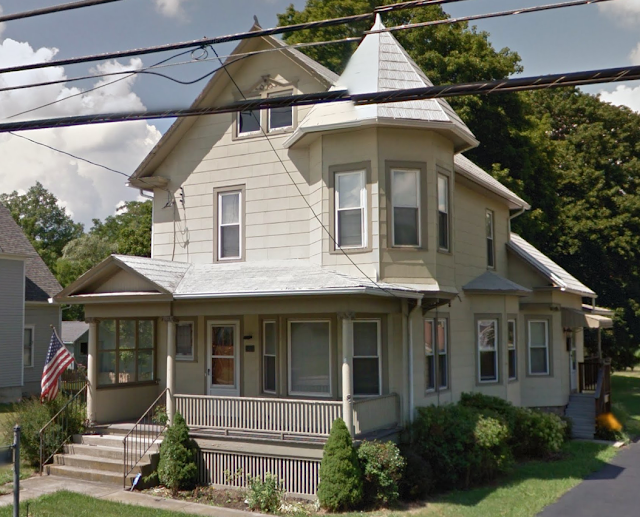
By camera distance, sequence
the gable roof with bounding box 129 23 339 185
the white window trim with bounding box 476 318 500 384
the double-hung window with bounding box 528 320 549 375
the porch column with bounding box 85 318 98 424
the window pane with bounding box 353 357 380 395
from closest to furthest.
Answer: the window pane with bounding box 353 357 380 395 → the porch column with bounding box 85 318 98 424 → the gable roof with bounding box 129 23 339 185 → the white window trim with bounding box 476 318 500 384 → the double-hung window with bounding box 528 320 549 375

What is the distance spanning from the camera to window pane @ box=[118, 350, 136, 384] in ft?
56.6

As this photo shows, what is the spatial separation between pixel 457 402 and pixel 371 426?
413cm

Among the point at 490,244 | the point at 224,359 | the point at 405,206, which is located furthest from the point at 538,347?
the point at 224,359

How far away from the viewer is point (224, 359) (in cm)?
1689

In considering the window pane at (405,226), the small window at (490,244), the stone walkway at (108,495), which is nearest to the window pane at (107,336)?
the stone walkway at (108,495)

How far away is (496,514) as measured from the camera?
479 inches

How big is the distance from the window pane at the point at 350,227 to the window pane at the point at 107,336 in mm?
6306

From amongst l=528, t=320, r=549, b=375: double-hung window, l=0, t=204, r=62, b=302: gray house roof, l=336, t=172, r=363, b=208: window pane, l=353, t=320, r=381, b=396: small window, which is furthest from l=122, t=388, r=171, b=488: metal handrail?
l=0, t=204, r=62, b=302: gray house roof

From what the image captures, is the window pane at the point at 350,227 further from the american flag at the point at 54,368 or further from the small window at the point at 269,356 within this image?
the american flag at the point at 54,368

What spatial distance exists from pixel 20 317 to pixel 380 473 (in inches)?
784

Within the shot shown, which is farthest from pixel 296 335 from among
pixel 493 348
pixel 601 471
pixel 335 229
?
pixel 601 471

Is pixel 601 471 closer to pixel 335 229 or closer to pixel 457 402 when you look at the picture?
pixel 457 402

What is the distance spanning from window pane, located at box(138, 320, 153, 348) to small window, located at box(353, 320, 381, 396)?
5.76 meters

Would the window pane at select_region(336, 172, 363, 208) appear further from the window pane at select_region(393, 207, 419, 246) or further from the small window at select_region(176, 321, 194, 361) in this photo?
the small window at select_region(176, 321, 194, 361)
